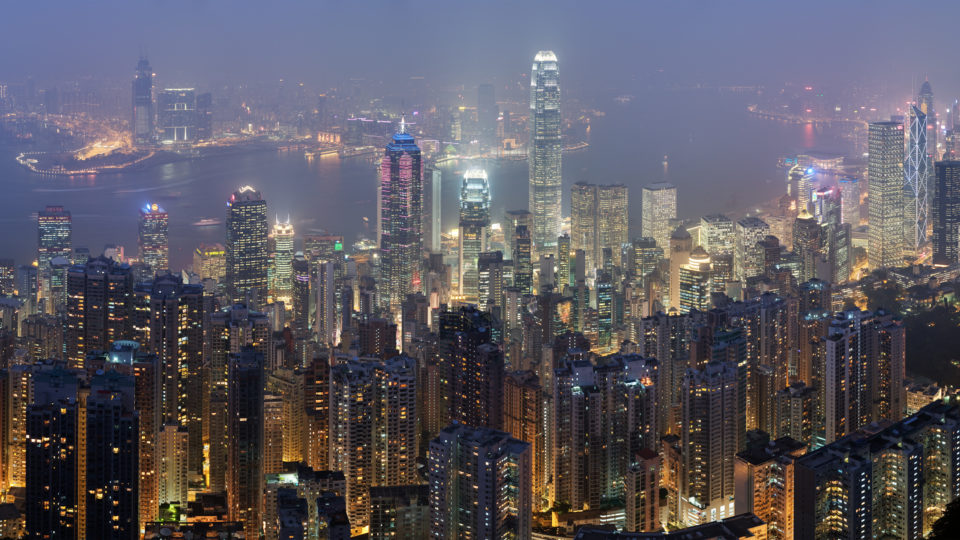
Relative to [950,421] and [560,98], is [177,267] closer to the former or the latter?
[560,98]

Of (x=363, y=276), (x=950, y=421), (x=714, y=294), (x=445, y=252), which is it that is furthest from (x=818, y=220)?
(x=950, y=421)

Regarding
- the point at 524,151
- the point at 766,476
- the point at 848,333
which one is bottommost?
the point at 766,476

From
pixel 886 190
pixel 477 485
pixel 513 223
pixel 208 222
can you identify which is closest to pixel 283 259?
pixel 208 222

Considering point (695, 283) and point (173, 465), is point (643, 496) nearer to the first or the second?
point (173, 465)

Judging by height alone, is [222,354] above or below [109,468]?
above

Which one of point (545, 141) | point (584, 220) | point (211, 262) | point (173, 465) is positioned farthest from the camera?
point (545, 141)

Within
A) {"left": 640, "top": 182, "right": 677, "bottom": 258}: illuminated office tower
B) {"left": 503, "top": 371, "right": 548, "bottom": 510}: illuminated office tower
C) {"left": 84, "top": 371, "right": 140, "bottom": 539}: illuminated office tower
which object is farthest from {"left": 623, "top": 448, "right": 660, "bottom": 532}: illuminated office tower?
{"left": 640, "top": 182, "right": 677, "bottom": 258}: illuminated office tower

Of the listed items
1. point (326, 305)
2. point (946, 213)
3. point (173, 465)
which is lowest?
point (173, 465)
